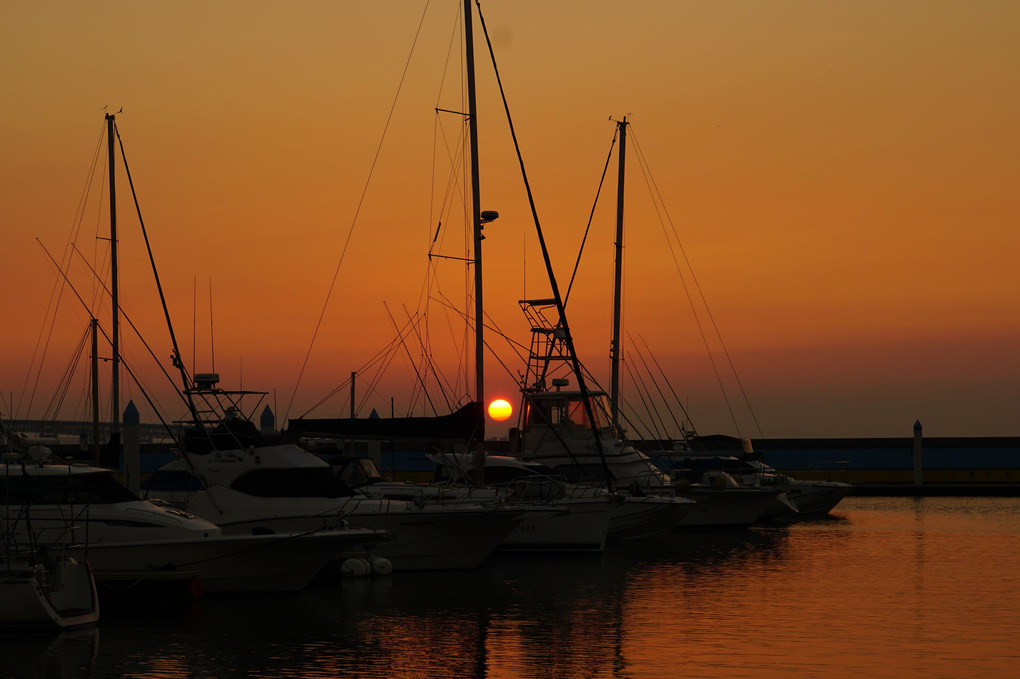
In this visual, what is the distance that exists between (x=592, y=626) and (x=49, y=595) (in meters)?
7.49

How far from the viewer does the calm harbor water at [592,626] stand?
1562 cm

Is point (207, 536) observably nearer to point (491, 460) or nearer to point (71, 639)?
point (71, 639)

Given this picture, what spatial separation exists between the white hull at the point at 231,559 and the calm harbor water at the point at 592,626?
38cm

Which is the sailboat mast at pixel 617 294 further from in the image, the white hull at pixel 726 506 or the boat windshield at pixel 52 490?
the boat windshield at pixel 52 490

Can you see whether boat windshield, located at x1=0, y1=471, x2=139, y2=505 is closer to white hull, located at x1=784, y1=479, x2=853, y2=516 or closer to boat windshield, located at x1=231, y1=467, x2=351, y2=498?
boat windshield, located at x1=231, y1=467, x2=351, y2=498

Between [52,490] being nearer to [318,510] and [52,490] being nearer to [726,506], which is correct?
[318,510]

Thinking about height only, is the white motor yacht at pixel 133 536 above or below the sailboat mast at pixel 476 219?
below

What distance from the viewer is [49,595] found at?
17.3m

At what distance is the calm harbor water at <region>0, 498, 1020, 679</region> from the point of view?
15.6 meters

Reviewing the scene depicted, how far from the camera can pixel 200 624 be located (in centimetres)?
1864

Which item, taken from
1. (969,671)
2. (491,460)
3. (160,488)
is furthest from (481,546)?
(969,671)

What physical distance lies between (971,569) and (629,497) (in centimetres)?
893

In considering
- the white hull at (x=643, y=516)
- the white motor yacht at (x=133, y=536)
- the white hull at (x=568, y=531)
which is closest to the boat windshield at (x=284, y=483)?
the white motor yacht at (x=133, y=536)

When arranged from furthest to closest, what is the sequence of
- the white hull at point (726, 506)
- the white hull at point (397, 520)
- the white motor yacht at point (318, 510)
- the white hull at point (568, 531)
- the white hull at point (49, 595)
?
the white hull at point (726, 506) → the white hull at point (568, 531) → the white motor yacht at point (318, 510) → the white hull at point (397, 520) → the white hull at point (49, 595)
